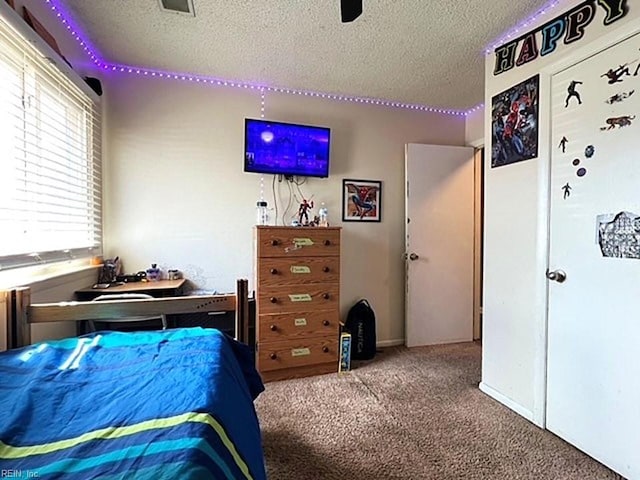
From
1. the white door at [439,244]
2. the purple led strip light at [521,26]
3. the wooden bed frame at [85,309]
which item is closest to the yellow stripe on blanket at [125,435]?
the wooden bed frame at [85,309]

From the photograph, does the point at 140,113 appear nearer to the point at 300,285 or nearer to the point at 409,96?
the point at 300,285

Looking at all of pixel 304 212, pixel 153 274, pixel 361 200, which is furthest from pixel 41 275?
pixel 361 200

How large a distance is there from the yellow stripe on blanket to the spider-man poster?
2.21 meters

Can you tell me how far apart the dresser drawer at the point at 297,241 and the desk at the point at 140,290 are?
68cm

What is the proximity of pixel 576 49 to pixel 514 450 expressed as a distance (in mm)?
2163

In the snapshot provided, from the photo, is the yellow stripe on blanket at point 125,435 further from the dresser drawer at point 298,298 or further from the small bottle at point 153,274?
the small bottle at point 153,274

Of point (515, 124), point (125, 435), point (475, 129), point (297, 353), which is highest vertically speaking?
point (475, 129)

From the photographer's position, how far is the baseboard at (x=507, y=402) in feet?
6.95

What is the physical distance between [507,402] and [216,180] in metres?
2.80

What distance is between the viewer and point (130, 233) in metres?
2.84

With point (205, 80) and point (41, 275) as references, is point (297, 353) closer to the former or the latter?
point (41, 275)

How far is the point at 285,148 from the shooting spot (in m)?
3.05

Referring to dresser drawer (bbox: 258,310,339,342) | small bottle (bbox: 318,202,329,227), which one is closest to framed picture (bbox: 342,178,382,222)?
small bottle (bbox: 318,202,329,227)

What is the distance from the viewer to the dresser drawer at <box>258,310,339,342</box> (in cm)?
267
